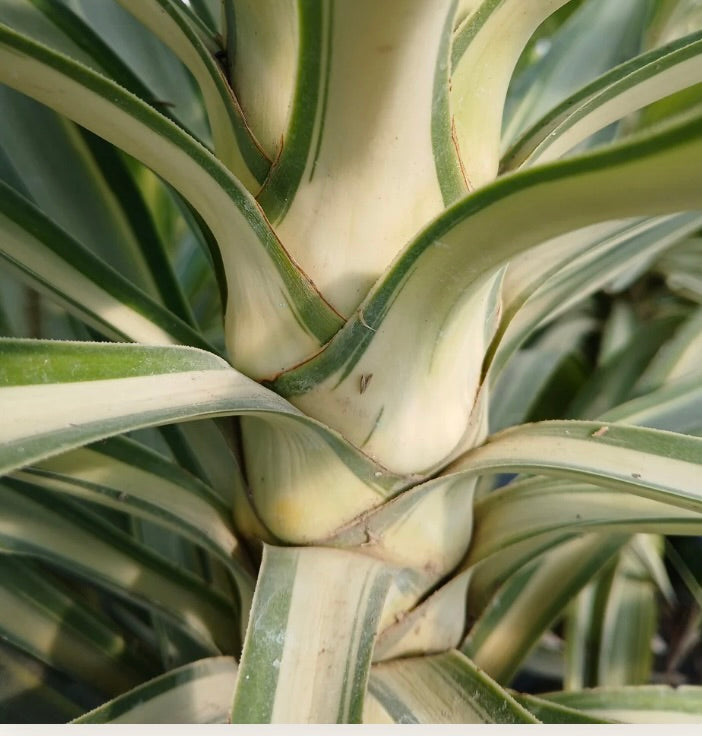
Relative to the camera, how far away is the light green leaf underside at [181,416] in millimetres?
217

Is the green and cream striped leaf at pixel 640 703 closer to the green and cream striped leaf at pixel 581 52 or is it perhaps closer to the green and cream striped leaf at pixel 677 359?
the green and cream striped leaf at pixel 677 359

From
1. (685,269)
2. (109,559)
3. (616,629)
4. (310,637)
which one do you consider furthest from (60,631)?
(685,269)

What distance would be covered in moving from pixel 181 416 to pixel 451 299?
12 centimetres

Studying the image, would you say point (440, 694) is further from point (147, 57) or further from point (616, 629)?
point (147, 57)

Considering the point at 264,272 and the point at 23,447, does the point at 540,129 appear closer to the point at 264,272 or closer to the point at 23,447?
the point at 264,272

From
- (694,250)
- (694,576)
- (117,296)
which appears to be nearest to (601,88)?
(117,296)

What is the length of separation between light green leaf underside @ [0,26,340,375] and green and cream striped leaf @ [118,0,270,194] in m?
0.04

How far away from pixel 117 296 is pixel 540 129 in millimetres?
239

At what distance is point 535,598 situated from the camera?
0.48m

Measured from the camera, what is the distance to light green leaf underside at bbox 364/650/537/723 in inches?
13.6

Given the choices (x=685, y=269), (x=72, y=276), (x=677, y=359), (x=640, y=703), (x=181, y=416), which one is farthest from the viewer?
(x=685, y=269)

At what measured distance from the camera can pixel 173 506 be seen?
0.37 metres

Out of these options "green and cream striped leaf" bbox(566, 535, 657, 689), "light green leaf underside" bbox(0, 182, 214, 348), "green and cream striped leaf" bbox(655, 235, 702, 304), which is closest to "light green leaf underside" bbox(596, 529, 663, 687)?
"green and cream striped leaf" bbox(566, 535, 657, 689)

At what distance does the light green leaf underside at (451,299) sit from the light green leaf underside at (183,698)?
18cm
